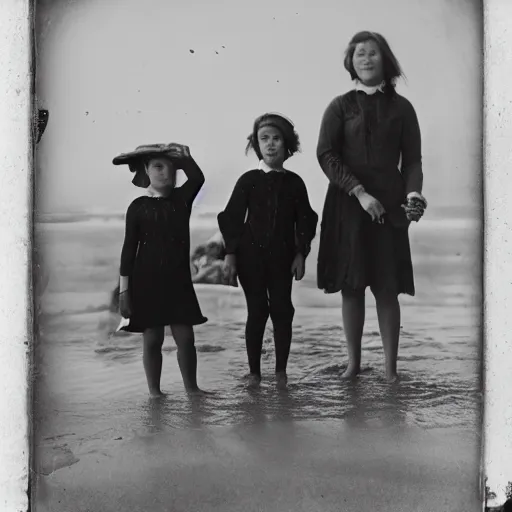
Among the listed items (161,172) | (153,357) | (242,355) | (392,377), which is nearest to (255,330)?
(242,355)

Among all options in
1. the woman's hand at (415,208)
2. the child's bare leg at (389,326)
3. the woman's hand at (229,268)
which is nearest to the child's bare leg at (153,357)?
the woman's hand at (229,268)

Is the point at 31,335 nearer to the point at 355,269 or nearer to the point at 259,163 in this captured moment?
the point at 259,163

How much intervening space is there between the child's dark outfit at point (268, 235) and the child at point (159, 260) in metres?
0.13

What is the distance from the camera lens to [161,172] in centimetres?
182

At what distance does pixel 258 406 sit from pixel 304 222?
53cm

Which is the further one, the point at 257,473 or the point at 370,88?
the point at 370,88

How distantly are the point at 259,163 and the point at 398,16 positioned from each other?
22.8 inches

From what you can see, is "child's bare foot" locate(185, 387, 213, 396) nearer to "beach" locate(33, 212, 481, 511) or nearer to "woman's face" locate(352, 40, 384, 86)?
"beach" locate(33, 212, 481, 511)

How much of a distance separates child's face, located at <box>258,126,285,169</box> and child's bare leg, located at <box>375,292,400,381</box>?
49 cm

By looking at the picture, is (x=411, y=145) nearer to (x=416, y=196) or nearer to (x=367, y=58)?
(x=416, y=196)

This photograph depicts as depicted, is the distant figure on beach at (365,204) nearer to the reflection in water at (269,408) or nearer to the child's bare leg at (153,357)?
the reflection in water at (269,408)

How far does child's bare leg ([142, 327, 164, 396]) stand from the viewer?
1.78 meters

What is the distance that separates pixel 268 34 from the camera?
1.83 m

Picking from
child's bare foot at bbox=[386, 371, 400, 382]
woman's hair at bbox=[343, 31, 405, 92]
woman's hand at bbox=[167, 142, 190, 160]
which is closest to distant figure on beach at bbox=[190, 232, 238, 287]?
woman's hand at bbox=[167, 142, 190, 160]
